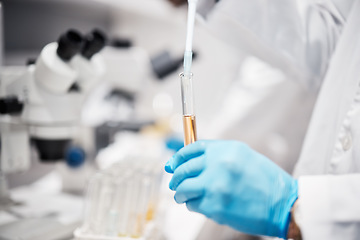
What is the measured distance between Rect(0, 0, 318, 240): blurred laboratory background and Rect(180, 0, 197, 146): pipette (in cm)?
23

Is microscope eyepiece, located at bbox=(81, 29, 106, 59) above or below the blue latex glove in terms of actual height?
above

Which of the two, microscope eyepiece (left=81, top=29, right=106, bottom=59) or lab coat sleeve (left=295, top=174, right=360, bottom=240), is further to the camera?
microscope eyepiece (left=81, top=29, right=106, bottom=59)

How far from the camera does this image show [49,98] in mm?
780

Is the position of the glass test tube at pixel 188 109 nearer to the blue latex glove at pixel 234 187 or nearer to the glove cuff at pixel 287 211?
the blue latex glove at pixel 234 187

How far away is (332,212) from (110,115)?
1375 mm

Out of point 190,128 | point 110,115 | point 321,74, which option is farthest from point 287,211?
point 110,115

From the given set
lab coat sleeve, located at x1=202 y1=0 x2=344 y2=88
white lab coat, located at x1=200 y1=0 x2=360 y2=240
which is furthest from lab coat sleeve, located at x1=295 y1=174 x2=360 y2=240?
lab coat sleeve, located at x1=202 y1=0 x2=344 y2=88

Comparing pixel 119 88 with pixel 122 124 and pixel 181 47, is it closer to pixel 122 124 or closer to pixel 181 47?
pixel 122 124

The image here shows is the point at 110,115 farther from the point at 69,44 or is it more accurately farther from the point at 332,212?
the point at 332,212

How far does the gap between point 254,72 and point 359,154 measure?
1.01m

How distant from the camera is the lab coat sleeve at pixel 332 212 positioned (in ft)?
1.70

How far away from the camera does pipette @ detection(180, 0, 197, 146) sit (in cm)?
58

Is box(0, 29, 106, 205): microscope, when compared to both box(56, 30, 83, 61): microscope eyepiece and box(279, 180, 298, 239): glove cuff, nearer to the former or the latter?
box(56, 30, 83, 61): microscope eyepiece

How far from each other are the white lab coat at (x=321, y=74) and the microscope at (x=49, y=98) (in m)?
0.35
